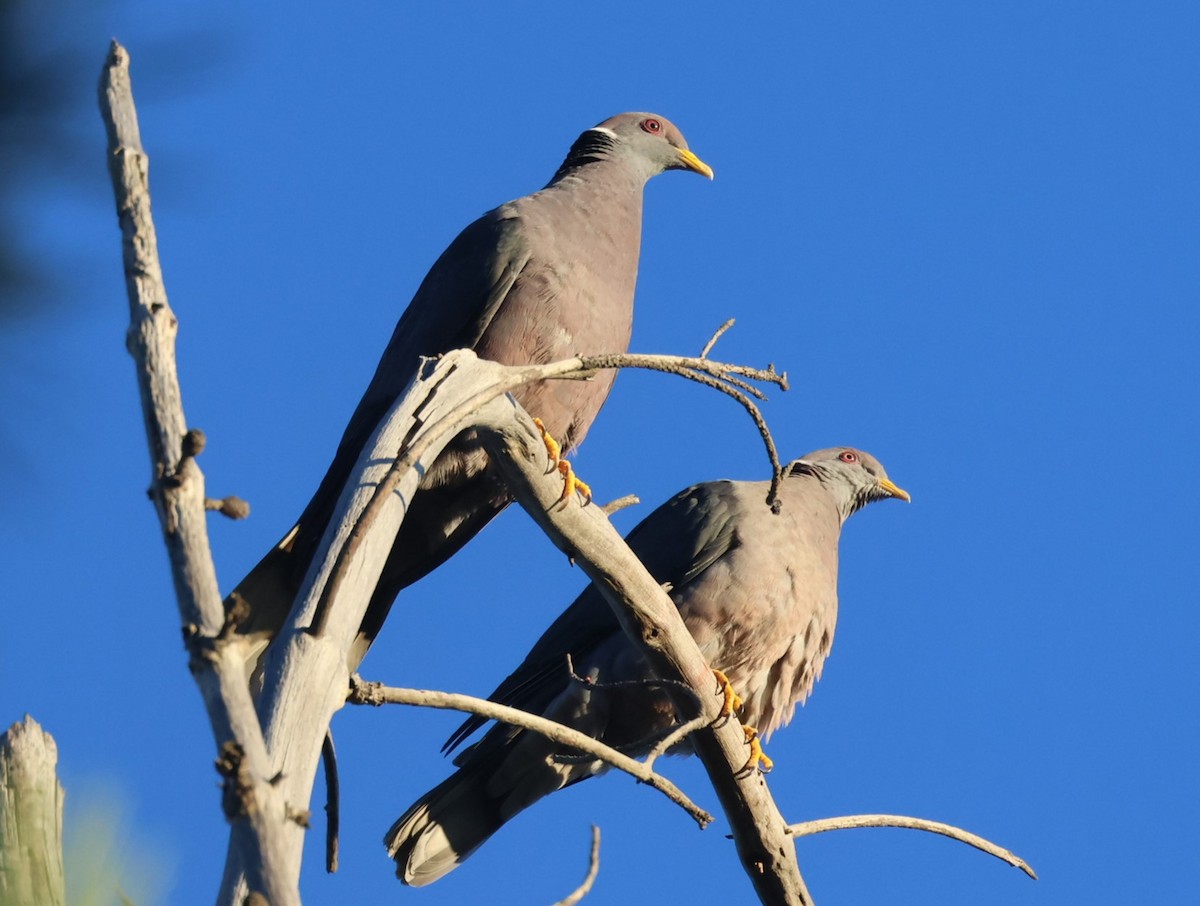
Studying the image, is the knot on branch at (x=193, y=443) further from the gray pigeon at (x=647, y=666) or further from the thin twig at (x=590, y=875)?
the gray pigeon at (x=647, y=666)

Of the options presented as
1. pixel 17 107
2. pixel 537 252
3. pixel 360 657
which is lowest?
pixel 17 107

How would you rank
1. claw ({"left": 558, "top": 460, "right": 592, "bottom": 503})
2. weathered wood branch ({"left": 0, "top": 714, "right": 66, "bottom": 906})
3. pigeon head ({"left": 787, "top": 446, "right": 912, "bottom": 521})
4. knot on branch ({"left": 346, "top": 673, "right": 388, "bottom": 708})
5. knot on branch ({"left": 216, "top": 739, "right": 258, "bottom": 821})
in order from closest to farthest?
knot on branch ({"left": 216, "top": 739, "right": 258, "bottom": 821}) < weathered wood branch ({"left": 0, "top": 714, "right": 66, "bottom": 906}) < knot on branch ({"left": 346, "top": 673, "right": 388, "bottom": 708}) < claw ({"left": 558, "top": 460, "right": 592, "bottom": 503}) < pigeon head ({"left": 787, "top": 446, "right": 912, "bottom": 521})

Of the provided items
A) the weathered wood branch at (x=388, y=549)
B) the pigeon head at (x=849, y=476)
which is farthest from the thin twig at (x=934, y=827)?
the pigeon head at (x=849, y=476)

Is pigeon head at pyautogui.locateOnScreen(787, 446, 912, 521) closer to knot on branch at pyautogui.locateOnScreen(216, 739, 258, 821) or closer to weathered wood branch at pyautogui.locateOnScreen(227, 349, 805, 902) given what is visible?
weathered wood branch at pyautogui.locateOnScreen(227, 349, 805, 902)

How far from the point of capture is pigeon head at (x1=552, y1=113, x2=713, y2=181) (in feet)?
19.7

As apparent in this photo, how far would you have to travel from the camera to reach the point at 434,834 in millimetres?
5203

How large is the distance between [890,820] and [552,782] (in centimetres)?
165

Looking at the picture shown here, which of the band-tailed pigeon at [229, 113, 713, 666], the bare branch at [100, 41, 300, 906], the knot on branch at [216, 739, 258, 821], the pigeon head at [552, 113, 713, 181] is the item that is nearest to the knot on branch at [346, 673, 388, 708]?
the bare branch at [100, 41, 300, 906]

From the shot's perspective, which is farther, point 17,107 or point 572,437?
point 572,437

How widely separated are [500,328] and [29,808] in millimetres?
2520

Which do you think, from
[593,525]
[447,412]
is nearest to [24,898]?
[447,412]

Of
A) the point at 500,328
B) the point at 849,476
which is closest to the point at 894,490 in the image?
the point at 849,476

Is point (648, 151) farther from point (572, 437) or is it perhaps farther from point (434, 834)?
point (434, 834)

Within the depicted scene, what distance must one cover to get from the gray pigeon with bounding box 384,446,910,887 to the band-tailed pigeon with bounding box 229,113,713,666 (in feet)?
2.41
